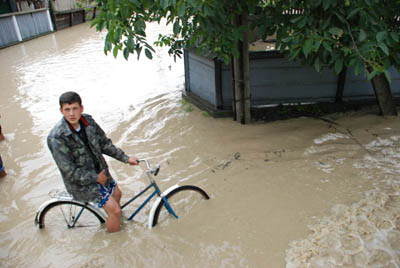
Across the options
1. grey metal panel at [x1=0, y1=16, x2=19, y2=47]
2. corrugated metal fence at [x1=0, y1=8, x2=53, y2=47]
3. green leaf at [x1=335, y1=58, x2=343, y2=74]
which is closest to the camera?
green leaf at [x1=335, y1=58, x2=343, y2=74]

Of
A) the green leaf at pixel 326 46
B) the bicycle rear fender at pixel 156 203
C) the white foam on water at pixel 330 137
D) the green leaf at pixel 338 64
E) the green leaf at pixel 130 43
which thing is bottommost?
the white foam on water at pixel 330 137

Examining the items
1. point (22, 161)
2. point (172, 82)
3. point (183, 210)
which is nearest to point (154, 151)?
point (183, 210)

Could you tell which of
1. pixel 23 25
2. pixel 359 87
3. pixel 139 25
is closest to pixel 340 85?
pixel 359 87

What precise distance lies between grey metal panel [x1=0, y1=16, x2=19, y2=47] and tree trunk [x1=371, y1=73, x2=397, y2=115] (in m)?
16.3

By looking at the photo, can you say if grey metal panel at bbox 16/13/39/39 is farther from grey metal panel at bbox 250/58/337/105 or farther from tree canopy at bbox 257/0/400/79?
tree canopy at bbox 257/0/400/79

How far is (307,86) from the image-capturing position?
628cm

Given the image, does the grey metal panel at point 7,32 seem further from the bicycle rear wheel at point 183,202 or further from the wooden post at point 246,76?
the bicycle rear wheel at point 183,202

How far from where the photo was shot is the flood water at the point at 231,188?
325cm

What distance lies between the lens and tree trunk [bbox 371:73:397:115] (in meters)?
5.57

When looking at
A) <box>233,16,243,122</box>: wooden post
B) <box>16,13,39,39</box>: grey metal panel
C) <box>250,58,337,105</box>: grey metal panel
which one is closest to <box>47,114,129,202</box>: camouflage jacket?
<box>233,16,243,122</box>: wooden post

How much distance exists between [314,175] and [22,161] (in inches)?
189

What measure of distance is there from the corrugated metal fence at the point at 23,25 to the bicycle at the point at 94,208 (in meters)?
14.9

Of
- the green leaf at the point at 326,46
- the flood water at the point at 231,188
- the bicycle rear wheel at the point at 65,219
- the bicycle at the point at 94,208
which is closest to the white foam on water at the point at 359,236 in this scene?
the flood water at the point at 231,188

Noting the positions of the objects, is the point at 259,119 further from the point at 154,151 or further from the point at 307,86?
the point at 154,151
